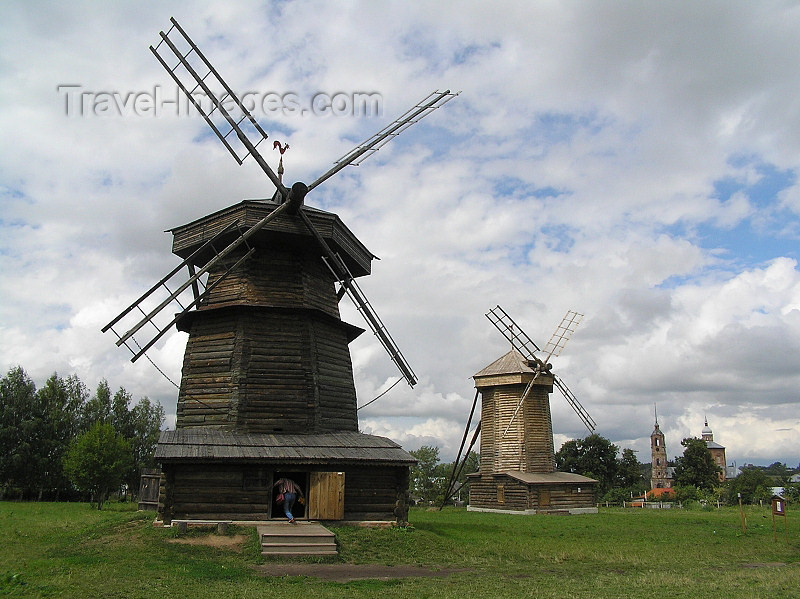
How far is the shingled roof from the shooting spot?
1672cm

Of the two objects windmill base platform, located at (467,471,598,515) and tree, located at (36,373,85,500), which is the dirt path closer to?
windmill base platform, located at (467,471,598,515)

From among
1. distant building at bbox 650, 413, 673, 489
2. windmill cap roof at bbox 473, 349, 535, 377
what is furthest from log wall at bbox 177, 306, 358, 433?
distant building at bbox 650, 413, 673, 489

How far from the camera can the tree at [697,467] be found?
65750mm

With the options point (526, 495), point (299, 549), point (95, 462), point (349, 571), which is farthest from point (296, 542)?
point (95, 462)

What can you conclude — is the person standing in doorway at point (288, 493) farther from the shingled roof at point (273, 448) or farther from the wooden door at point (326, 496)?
the shingled roof at point (273, 448)

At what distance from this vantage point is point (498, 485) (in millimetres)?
36250

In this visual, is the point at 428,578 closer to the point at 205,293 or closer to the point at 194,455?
the point at 194,455

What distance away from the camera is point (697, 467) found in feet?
217

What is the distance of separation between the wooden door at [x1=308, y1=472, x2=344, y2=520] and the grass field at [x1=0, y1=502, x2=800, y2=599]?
65 centimetres

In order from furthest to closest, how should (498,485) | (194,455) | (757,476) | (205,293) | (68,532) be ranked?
(757,476) → (498,485) → (205,293) → (68,532) → (194,455)

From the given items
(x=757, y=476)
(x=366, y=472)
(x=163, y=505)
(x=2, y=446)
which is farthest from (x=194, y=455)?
(x=757, y=476)

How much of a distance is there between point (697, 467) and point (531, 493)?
40.5m

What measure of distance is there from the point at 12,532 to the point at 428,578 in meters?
13.8

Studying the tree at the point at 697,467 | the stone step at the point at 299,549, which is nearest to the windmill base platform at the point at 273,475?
the stone step at the point at 299,549
